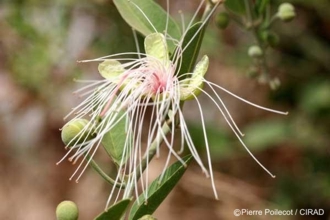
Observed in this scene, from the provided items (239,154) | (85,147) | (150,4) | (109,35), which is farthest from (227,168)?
(85,147)

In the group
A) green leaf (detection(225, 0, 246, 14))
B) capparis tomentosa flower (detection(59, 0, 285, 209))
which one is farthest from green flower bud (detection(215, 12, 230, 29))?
capparis tomentosa flower (detection(59, 0, 285, 209))

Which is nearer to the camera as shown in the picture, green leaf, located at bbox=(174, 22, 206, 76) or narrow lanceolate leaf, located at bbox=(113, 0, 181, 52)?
green leaf, located at bbox=(174, 22, 206, 76)

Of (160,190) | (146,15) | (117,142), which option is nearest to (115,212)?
(160,190)

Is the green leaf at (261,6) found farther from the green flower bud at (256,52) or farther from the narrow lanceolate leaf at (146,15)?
the narrow lanceolate leaf at (146,15)

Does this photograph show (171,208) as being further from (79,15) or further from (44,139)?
(79,15)

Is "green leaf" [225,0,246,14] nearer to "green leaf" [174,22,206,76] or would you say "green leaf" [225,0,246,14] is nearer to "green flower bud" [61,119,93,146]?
"green leaf" [174,22,206,76]

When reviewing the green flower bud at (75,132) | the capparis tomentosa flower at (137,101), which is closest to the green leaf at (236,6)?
the capparis tomentosa flower at (137,101)

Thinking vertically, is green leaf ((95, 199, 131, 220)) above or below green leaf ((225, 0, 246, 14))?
below
